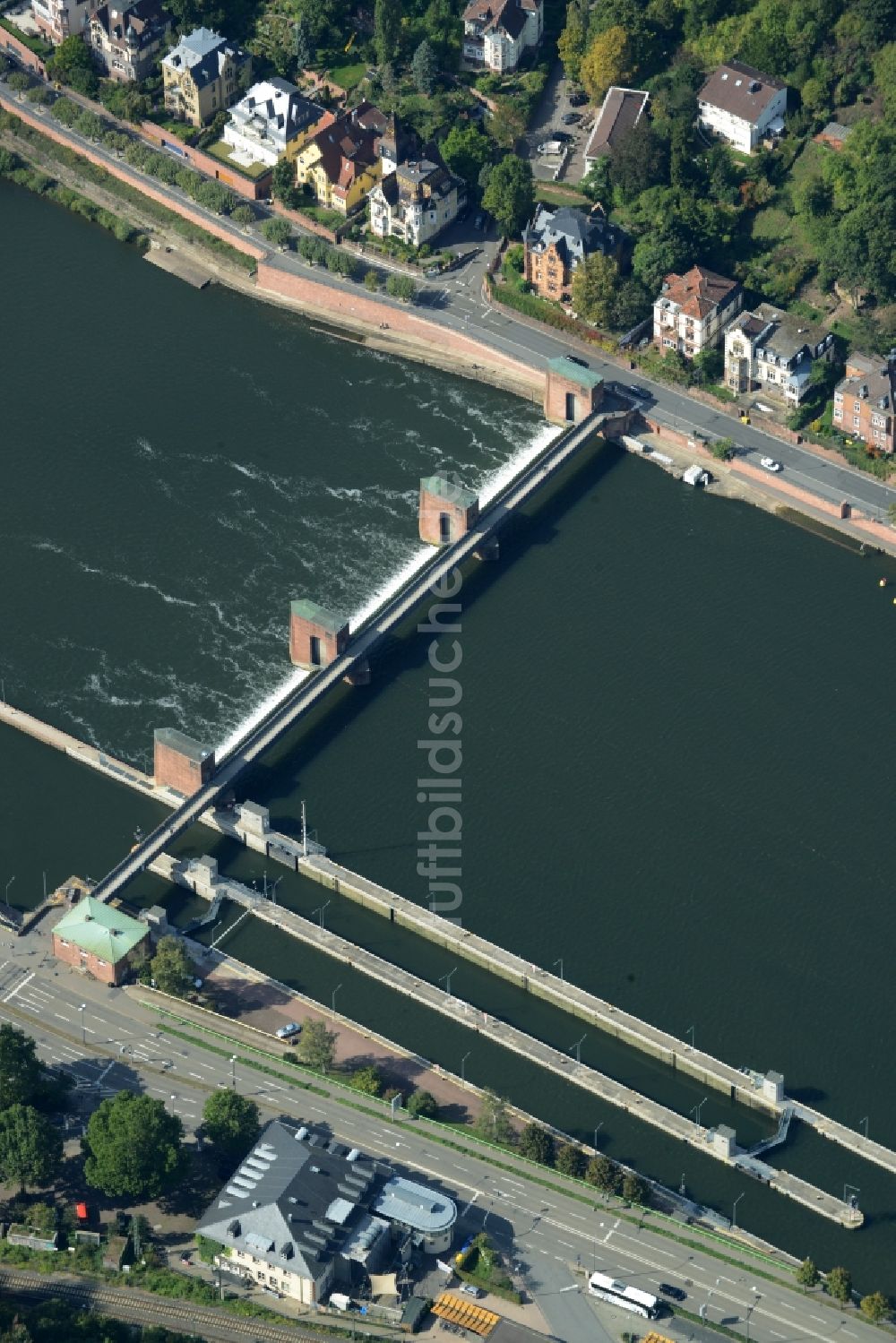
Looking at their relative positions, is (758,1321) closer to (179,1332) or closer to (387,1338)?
(387,1338)

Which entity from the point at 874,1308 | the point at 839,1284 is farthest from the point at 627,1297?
the point at 874,1308

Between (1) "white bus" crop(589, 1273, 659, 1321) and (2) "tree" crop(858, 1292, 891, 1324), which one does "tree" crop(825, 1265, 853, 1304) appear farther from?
(1) "white bus" crop(589, 1273, 659, 1321)

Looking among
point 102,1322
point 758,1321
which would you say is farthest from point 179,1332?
point 758,1321

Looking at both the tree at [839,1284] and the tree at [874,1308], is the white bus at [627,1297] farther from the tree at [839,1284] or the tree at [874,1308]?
the tree at [874,1308]

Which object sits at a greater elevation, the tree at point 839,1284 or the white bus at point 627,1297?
the tree at point 839,1284

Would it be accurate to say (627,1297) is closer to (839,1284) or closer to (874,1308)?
(839,1284)

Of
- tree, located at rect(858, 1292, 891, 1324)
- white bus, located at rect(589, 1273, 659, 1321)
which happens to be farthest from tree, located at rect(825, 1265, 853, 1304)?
white bus, located at rect(589, 1273, 659, 1321)

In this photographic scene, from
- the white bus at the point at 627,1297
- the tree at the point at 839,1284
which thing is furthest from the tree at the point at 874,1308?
the white bus at the point at 627,1297
